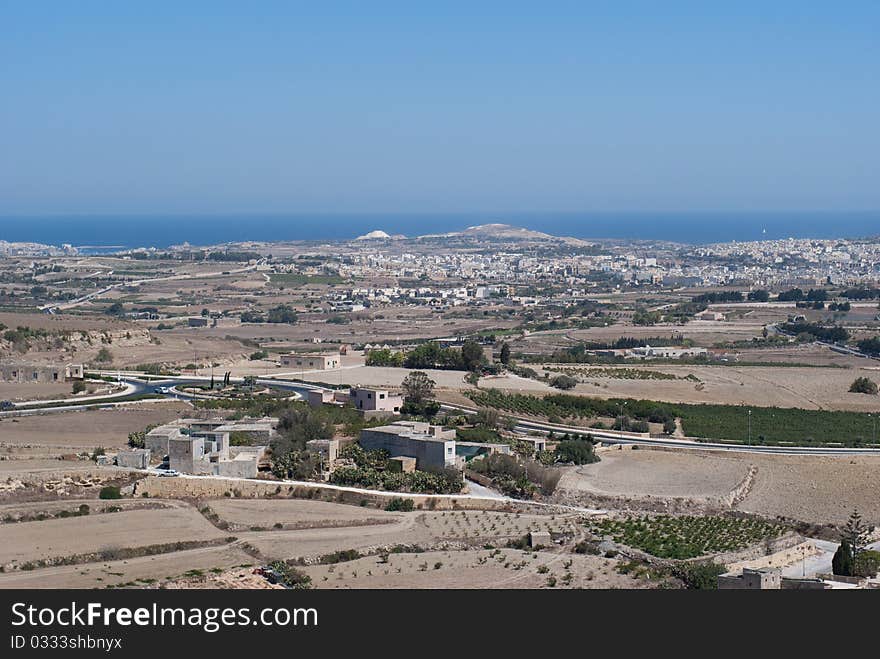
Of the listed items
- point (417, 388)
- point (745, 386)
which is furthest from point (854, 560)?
point (745, 386)

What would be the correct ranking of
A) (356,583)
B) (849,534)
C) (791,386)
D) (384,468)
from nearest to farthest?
(356,583) < (849,534) < (384,468) < (791,386)

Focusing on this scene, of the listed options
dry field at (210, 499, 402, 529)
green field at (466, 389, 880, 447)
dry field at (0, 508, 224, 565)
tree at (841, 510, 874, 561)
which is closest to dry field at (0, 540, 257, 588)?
dry field at (0, 508, 224, 565)

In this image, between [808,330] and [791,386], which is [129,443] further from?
[808,330]

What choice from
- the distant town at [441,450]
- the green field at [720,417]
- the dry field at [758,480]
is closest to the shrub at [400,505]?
the distant town at [441,450]

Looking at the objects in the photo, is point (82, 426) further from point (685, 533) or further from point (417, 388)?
point (685, 533)

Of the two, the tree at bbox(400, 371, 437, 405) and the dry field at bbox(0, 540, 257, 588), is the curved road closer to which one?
the tree at bbox(400, 371, 437, 405)

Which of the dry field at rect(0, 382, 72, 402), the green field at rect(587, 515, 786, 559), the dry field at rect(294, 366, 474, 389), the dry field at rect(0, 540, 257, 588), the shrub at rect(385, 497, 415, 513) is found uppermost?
the dry field at rect(0, 540, 257, 588)

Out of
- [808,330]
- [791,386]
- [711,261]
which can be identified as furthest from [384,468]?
[711,261]
